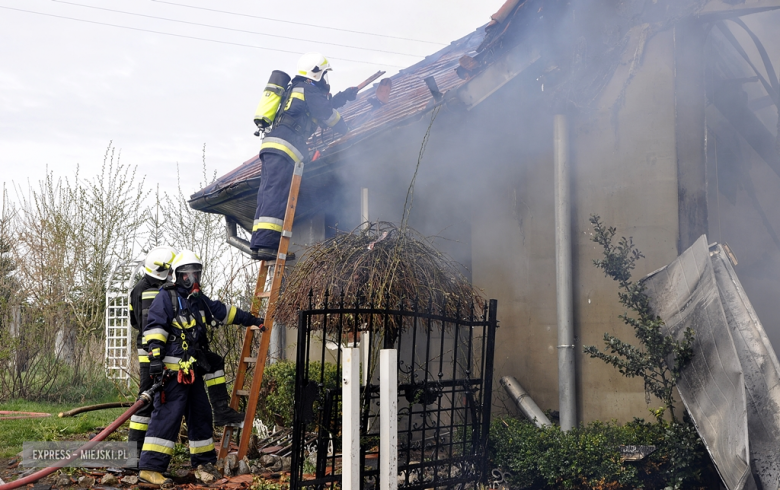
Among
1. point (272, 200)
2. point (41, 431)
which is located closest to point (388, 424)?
point (272, 200)

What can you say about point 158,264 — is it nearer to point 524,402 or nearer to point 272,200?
point 272,200

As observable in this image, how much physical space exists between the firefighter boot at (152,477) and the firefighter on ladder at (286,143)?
2086 millimetres

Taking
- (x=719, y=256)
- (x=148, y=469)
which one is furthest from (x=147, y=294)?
(x=719, y=256)

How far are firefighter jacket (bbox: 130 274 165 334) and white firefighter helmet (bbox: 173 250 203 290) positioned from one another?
0.41 m

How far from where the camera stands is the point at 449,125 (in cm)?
658

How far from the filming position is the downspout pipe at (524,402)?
5730 mm

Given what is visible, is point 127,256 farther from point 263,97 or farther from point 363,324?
point 363,324

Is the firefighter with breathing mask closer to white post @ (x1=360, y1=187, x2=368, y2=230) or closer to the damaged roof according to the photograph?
the damaged roof

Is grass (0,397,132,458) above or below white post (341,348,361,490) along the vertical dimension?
below

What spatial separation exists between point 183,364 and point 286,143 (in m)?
2.25

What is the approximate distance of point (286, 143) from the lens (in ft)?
20.3

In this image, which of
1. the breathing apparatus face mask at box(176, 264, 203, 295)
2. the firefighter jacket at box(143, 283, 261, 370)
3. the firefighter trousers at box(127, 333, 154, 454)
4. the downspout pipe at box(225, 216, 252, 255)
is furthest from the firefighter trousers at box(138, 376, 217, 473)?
the downspout pipe at box(225, 216, 252, 255)

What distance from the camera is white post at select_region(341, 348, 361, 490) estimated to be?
3.85 m

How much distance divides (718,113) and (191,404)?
19.4ft
